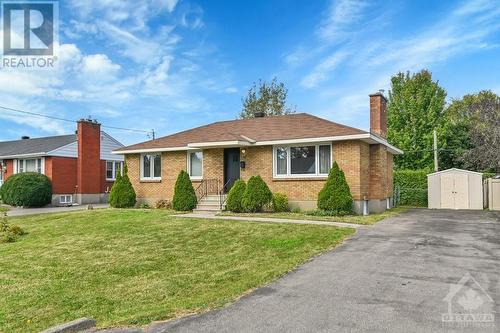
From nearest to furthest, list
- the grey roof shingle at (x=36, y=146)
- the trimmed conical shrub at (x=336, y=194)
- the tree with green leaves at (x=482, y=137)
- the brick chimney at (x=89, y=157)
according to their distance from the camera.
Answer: the trimmed conical shrub at (x=336, y=194) < the brick chimney at (x=89, y=157) < the grey roof shingle at (x=36, y=146) < the tree with green leaves at (x=482, y=137)

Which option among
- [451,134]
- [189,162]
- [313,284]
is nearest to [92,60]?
[189,162]

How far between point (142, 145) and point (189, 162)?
316 centimetres

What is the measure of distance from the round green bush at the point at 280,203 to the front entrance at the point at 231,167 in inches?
104

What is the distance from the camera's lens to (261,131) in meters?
18.5

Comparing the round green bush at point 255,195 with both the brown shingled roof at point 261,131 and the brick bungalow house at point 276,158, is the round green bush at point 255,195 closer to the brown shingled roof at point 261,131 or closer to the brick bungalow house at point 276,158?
the brick bungalow house at point 276,158

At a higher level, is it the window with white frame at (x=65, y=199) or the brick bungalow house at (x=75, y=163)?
the brick bungalow house at (x=75, y=163)

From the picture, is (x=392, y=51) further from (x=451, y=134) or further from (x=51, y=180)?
(x=51, y=180)

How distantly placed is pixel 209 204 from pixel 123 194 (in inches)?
183

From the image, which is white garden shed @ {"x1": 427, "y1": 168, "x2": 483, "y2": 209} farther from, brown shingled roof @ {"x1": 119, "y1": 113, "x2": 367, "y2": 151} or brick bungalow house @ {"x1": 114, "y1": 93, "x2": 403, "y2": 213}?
brown shingled roof @ {"x1": 119, "y1": 113, "x2": 367, "y2": 151}

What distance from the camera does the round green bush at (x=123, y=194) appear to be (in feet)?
63.0

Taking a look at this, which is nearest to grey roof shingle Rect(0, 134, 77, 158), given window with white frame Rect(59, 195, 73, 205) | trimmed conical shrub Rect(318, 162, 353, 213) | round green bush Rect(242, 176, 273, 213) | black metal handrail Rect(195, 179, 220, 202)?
window with white frame Rect(59, 195, 73, 205)

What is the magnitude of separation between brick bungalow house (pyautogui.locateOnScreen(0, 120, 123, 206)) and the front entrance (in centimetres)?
1435

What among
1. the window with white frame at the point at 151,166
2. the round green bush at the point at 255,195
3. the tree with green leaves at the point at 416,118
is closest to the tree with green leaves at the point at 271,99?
the tree with green leaves at the point at 416,118

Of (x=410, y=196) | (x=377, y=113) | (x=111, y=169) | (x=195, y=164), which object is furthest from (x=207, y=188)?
(x=111, y=169)
